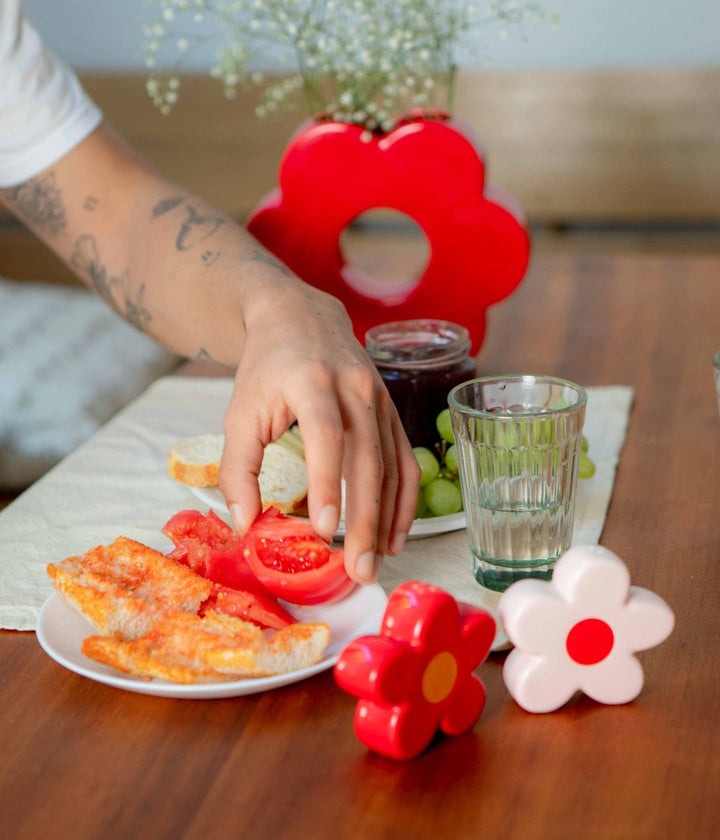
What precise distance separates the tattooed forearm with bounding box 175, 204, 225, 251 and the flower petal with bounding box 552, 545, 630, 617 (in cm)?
69

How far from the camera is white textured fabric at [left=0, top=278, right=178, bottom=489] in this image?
5.07 feet

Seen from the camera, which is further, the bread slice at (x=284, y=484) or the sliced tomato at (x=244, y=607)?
the bread slice at (x=284, y=484)

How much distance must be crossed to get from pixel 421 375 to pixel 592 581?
1.33 feet

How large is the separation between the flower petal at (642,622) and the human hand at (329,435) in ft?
0.63

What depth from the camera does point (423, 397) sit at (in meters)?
1.02

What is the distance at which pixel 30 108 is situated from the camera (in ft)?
4.43

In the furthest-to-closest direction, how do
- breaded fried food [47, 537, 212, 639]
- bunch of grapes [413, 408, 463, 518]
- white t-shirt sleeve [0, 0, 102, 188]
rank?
1. white t-shirt sleeve [0, 0, 102, 188]
2. bunch of grapes [413, 408, 463, 518]
3. breaded fried food [47, 537, 212, 639]

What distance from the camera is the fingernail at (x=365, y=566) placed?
2.48 ft

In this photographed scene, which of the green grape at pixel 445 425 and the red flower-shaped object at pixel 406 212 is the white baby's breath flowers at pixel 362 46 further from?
the green grape at pixel 445 425

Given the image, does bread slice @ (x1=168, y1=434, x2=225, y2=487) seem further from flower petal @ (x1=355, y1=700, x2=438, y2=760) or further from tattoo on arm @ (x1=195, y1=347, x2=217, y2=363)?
flower petal @ (x1=355, y1=700, x2=438, y2=760)

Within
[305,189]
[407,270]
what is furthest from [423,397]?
[407,270]

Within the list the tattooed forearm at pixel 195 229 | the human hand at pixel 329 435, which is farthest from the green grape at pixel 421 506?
the tattooed forearm at pixel 195 229

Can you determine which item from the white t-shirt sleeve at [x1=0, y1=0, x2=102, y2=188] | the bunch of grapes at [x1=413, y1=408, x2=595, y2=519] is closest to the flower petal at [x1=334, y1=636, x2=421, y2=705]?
the bunch of grapes at [x1=413, y1=408, x2=595, y2=519]

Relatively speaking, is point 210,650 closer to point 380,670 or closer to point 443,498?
point 380,670
